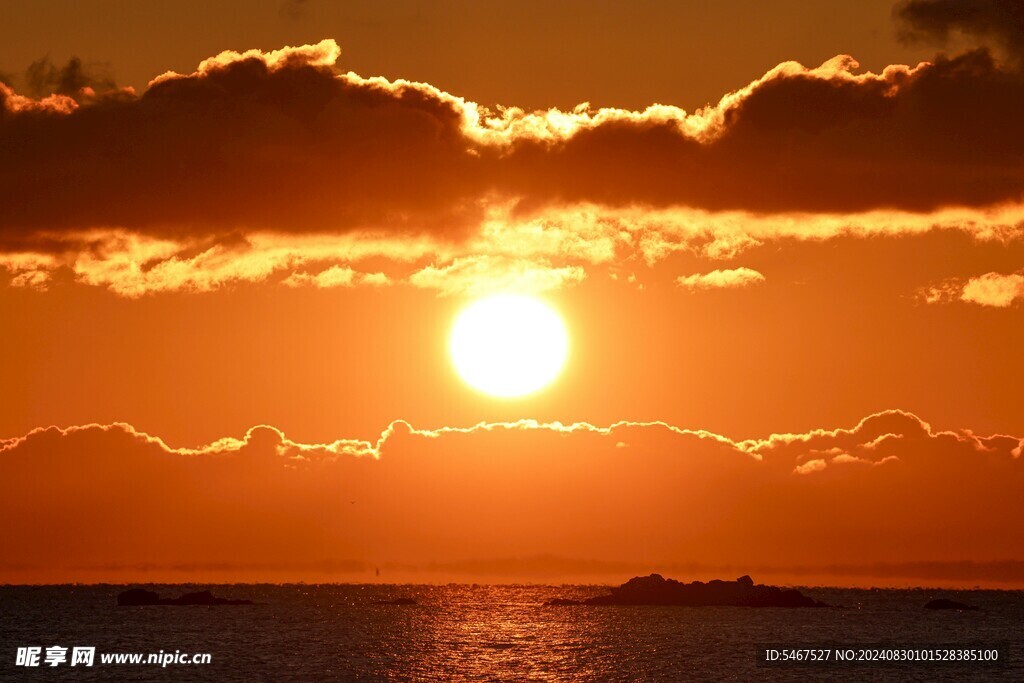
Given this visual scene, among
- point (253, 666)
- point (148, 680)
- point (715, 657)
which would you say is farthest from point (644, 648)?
point (148, 680)

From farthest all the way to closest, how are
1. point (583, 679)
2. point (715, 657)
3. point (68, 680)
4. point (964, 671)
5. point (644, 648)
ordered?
point (644, 648) → point (715, 657) → point (964, 671) → point (583, 679) → point (68, 680)

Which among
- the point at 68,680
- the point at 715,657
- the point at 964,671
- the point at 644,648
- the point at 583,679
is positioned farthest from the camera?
the point at 644,648

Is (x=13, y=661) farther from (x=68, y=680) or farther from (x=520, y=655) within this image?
(x=520, y=655)

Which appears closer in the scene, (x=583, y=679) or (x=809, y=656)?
(x=583, y=679)

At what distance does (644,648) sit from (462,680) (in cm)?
5126

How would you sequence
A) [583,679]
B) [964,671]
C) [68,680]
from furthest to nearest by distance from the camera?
[964,671] → [583,679] → [68,680]

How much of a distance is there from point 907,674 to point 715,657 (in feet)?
93.1

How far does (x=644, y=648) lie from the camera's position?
19888 cm

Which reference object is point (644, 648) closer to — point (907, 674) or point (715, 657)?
point (715, 657)

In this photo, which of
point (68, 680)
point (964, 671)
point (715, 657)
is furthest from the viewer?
point (715, 657)

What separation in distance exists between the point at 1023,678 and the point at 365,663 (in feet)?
233

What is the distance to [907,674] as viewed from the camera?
158750 millimetres

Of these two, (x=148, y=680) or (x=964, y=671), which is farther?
(x=964, y=671)

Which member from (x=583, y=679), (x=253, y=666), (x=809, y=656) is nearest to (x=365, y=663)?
(x=253, y=666)
